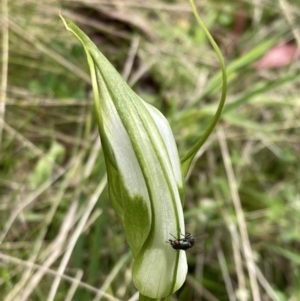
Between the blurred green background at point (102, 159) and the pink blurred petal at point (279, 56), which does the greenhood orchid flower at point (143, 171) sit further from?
the pink blurred petal at point (279, 56)

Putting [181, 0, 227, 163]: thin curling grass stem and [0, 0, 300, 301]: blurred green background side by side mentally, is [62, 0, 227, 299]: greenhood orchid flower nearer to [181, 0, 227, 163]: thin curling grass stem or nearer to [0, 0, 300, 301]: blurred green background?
[181, 0, 227, 163]: thin curling grass stem

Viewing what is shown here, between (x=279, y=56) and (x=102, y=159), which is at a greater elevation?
(x=279, y=56)

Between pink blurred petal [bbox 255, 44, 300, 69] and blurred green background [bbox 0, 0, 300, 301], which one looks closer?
blurred green background [bbox 0, 0, 300, 301]

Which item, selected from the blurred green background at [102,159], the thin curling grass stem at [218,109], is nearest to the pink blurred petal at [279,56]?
the blurred green background at [102,159]

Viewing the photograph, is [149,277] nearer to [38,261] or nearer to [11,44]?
[38,261]

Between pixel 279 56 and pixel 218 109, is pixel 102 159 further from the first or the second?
pixel 279 56

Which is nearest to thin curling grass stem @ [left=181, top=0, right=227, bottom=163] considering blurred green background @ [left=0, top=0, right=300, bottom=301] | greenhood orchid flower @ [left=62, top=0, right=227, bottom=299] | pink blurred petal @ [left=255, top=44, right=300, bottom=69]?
greenhood orchid flower @ [left=62, top=0, right=227, bottom=299]

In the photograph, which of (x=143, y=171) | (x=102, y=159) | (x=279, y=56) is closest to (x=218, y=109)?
(x=143, y=171)
